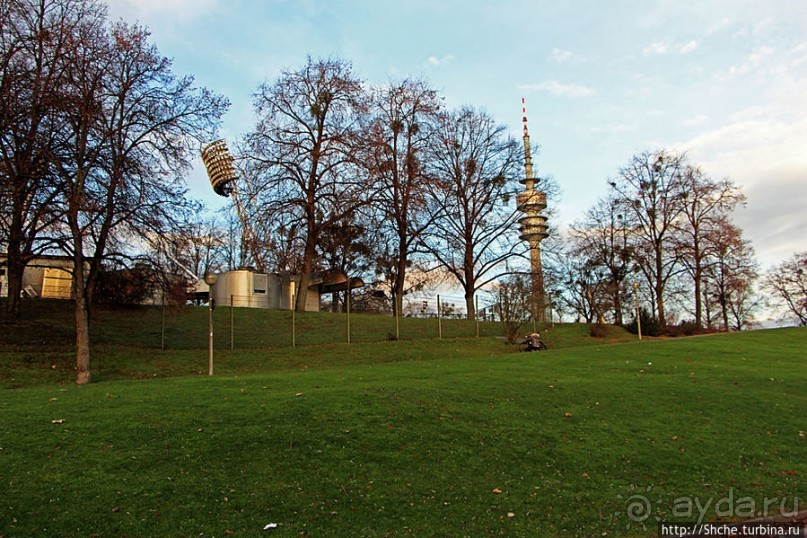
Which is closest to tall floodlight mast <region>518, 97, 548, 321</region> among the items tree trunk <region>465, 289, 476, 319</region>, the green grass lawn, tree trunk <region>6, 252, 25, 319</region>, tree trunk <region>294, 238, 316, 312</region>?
tree trunk <region>465, 289, 476, 319</region>

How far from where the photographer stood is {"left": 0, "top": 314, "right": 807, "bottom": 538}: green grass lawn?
604cm

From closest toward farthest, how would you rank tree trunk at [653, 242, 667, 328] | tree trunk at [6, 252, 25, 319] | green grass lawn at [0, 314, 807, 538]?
green grass lawn at [0, 314, 807, 538], tree trunk at [6, 252, 25, 319], tree trunk at [653, 242, 667, 328]

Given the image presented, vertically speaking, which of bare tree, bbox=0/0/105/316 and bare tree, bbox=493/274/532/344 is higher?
bare tree, bbox=0/0/105/316

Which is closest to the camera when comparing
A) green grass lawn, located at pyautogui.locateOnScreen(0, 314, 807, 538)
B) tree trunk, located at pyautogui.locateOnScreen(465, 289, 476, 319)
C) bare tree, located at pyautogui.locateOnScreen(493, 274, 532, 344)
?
green grass lawn, located at pyautogui.locateOnScreen(0, 314, 807, 538)

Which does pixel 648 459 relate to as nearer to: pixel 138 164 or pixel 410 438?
pixel 410 438

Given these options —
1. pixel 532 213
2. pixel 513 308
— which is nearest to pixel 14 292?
pixel 513 308

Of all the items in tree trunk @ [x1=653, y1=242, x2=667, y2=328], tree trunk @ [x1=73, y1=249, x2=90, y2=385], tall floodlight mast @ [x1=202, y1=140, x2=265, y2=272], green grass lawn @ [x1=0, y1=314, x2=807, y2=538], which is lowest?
green grass lawn @ [x1=0, y1=314, x2=807, y2=538]

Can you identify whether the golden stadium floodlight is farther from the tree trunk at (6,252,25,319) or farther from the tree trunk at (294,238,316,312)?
the tree trunk at (6,252,25,319)

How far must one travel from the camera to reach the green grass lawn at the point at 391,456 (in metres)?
6.04

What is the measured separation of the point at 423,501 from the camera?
653 centimetres

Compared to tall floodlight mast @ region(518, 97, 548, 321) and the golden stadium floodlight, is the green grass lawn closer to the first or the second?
tall floodlight mast @ region(518, 97, 548, 321)

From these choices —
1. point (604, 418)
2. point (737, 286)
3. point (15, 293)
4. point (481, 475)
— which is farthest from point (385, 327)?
point (737, 286)

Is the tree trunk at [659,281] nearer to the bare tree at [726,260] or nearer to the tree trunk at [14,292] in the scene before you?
the bare tree at [726,260]

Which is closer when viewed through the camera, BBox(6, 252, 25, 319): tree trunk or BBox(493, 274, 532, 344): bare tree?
BBox(6, 252, 25, 319): tree trunk
